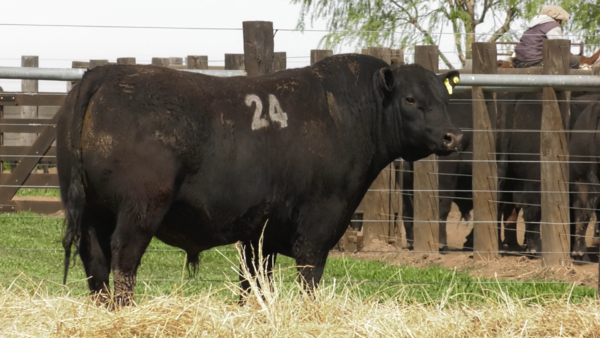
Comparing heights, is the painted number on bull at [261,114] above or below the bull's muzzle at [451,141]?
above

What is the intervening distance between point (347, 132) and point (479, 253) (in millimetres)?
3808

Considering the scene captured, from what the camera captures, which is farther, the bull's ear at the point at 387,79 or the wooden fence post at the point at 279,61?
the wooden fence post at the point at 279,61

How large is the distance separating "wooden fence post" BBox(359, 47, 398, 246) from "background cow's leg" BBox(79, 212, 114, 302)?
4.68m

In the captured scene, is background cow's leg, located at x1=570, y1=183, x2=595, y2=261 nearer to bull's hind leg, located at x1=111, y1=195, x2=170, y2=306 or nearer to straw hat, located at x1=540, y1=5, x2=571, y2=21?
straw hat, located at x1=540, y1=5, x2=571, y2=21

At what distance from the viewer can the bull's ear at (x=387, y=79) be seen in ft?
19.7

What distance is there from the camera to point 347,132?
592 centimetres

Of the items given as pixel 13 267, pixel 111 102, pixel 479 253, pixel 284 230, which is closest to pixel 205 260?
pixel 13 267

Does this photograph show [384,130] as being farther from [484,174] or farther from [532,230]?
[532,230]

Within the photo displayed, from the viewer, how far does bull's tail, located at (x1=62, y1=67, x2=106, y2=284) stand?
5.12 m

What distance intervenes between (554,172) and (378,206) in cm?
203

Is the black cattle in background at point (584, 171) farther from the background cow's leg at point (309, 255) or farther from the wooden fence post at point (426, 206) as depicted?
the background cow's leg at point (309, 255)

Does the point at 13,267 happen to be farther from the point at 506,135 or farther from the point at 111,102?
the point at 506,135

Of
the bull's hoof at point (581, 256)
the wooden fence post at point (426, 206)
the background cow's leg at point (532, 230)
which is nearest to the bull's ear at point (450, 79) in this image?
the wooden fence post at point (426, 206)

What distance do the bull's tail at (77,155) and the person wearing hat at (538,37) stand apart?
26.6 feet
